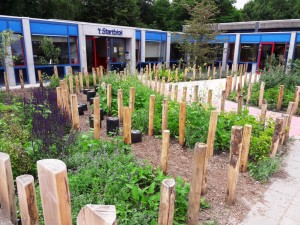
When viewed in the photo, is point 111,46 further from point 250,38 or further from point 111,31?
point 250,38

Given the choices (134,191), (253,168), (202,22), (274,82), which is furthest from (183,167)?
(202,22)

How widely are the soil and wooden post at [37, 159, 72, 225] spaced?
1.83 metres

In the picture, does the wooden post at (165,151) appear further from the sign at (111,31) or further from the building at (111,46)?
the sign at (111,31)

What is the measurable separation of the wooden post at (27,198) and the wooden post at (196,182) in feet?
4.43

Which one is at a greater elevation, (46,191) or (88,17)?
(88,17)

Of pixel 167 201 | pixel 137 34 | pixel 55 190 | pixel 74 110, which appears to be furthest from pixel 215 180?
pixel 137 34

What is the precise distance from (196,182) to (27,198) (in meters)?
1.44

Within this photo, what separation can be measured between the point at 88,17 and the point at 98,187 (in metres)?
30.4

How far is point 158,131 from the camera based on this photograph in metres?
4.72

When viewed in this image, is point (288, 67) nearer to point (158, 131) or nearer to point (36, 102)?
point (158, 131)

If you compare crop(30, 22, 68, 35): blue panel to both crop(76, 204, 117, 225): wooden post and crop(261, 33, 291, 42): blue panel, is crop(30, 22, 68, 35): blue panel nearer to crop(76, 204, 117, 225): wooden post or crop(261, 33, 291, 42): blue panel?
crop(76, 204, 117, 225): wooden post

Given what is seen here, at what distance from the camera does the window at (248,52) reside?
19.2 metres

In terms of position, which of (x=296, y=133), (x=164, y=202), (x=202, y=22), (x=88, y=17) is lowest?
(x=296, y=133)

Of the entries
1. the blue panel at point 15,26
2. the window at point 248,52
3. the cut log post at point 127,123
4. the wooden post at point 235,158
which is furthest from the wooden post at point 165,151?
the window at point 248,52
